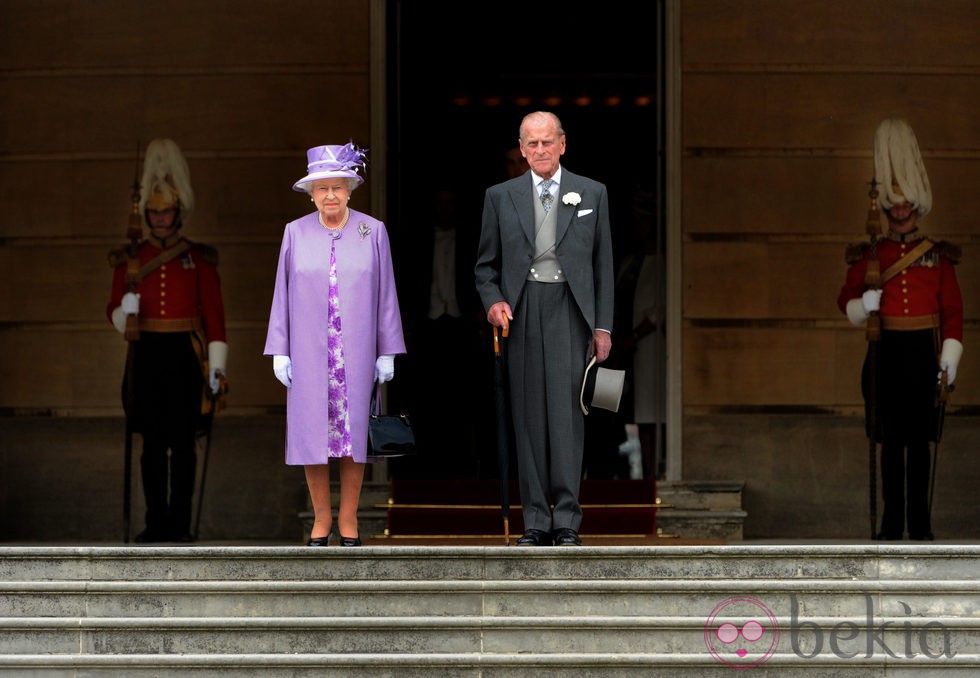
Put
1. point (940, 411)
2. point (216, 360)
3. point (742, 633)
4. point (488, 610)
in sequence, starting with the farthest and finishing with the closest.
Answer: point (216, 360), point (940, 411), point (488, 610), point (742, 633)

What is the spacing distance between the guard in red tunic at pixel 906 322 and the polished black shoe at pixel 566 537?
3420 mm

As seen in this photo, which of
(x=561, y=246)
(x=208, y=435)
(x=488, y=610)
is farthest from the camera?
(x=208, y=435)

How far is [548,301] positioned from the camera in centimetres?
840

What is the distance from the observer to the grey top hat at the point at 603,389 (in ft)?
27.2

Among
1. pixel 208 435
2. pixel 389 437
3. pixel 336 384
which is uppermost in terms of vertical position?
pixel 336 384

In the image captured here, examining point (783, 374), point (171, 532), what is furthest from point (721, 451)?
point (171, 532)

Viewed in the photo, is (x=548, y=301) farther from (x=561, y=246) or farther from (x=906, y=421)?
(x=906, y=421)

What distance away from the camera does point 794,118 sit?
11.9 m

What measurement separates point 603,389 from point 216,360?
369 cm

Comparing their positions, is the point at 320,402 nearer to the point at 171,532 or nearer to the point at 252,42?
the point at 171,532

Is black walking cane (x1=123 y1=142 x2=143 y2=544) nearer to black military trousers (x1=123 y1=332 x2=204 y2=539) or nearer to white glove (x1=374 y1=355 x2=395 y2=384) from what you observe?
black military trousers (x1=123 y1=332 x2=204 y2=539)

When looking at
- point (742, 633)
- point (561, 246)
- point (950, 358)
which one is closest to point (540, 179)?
point (561, 246)

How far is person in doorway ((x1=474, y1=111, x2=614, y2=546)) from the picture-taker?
8.28 metres

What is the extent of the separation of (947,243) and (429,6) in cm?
533
